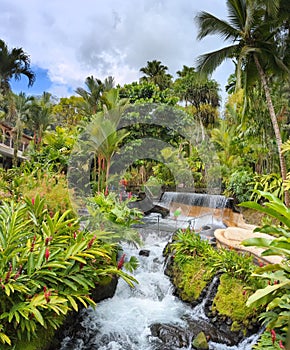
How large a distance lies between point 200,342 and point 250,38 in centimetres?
851

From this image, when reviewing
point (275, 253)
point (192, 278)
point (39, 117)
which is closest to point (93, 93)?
point (39, 117)

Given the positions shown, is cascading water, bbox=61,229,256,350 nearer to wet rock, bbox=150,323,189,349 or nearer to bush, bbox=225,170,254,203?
wet rock, bbox=150,323,189,349

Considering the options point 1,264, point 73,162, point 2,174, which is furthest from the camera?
point 73,162

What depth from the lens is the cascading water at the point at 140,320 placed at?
3834mm

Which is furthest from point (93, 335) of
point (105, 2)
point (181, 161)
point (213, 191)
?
point (181, 161)

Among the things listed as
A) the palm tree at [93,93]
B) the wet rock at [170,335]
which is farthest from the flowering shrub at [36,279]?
the palm tree at [93,93]

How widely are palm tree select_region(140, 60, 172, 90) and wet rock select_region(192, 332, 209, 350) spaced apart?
20531 millimetres

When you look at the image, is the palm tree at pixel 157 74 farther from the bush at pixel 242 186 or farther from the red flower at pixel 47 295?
the red flower at pixel 47 295

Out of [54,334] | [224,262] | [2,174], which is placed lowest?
[54,334]

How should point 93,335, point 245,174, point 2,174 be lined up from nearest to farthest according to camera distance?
point 93,335 → point 2,174 → point 245,174

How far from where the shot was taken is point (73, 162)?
11.1 metres

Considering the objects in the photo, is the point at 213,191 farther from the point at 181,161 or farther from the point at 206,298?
the point at 206,298

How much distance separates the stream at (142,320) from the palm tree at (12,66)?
1319 cm

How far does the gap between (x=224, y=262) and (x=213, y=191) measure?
1020 cm
